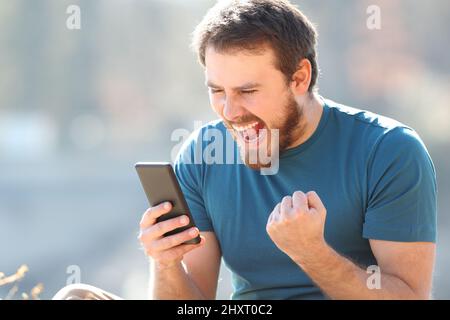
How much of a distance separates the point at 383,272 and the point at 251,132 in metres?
0.67

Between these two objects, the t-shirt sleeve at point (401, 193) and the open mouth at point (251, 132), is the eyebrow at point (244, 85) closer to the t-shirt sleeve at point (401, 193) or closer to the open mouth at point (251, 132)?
the open mouth at point (251, 132)

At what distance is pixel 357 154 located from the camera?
304 centimetres

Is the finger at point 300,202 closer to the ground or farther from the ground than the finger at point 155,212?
farther from the ground

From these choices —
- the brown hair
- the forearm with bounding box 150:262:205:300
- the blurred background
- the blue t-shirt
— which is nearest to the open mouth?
the blue t-shirt

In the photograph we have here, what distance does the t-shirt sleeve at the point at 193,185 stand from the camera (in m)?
3.25

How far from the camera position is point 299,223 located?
101 inches

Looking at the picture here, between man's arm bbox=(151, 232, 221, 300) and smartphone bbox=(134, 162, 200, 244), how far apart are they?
0.23 meters

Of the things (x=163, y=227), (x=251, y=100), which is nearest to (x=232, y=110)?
(x=251, y=100)

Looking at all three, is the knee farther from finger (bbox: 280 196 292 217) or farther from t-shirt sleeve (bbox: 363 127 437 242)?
t-shirt sleeve (bbox: 363 127 437 242)

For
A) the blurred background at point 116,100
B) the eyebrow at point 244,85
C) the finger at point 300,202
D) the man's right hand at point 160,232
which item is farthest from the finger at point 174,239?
the blurred background at point 116,100

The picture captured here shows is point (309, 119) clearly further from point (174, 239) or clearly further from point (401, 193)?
point (174, 239)

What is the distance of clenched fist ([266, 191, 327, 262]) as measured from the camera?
101 inches

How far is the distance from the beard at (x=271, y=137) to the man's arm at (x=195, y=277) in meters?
0.32

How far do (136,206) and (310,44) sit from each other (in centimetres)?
1128
